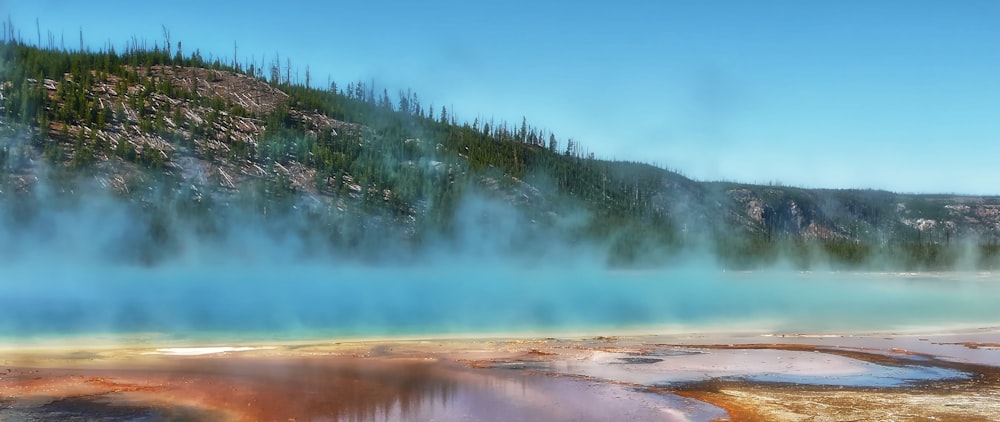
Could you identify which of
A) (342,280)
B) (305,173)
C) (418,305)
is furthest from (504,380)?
(305,173)

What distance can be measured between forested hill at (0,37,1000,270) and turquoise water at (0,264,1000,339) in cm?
1824

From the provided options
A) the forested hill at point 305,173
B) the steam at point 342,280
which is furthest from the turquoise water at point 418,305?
the forested hill at point 305,173

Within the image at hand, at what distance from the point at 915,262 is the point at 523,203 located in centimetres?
4866

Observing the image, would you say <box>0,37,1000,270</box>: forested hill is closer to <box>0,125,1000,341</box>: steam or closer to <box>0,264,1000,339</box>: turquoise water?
<box>0,125,1000,341</box>: steam

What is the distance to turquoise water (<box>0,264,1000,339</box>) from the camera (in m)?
29.8

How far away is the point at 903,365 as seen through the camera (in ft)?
70.0

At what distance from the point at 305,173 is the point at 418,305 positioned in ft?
190

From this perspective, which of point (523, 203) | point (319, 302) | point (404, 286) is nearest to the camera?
point (319, 302)

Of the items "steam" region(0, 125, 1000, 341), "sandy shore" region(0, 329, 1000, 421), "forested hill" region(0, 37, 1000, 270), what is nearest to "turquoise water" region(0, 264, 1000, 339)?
"steam" region(0, 125, 1000, 341)

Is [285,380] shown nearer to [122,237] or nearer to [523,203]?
[122,237]

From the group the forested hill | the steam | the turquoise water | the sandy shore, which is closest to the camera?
the sandy shore

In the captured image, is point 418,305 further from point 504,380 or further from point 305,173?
point 305,173

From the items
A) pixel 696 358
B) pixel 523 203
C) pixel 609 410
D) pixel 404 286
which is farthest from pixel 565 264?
pixel 609 410

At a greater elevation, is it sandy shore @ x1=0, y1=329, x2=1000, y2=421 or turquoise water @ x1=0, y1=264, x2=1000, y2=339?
turquoise water @ x1=0, y1=264, x2=1000, y2=339
